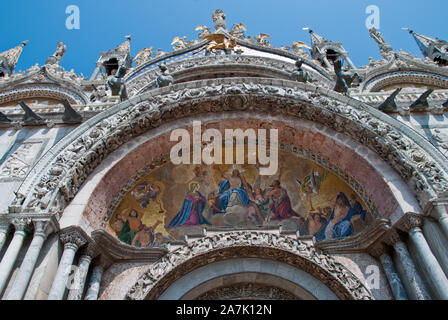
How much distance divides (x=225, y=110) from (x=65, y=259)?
175 inches

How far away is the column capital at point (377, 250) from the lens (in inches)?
232

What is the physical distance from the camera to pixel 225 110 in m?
8.01

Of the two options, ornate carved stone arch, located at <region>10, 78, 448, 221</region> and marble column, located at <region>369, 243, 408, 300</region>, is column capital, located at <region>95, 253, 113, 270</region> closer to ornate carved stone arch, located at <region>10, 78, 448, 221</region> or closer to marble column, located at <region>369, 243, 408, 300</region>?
ornate carved stone arch, located at <region>10, 78, 448, 221</region>

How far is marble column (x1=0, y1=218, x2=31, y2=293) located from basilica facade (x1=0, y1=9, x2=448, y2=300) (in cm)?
2

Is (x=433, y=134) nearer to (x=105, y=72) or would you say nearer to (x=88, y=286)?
(x=88, y=286)

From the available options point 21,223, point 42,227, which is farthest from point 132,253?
Answer: point 21,223

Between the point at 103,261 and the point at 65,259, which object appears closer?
the point at 65,259

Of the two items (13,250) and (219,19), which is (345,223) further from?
(219,19)

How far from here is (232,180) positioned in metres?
7.94

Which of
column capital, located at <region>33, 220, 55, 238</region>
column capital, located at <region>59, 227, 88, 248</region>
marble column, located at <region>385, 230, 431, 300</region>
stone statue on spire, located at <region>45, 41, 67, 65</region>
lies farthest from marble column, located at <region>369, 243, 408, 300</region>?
stone statue on spire, located at <region>45, 41, 67, 65</region>

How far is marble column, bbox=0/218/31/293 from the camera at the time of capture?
494 centimetres

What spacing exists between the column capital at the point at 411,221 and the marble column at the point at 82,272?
500 cm
